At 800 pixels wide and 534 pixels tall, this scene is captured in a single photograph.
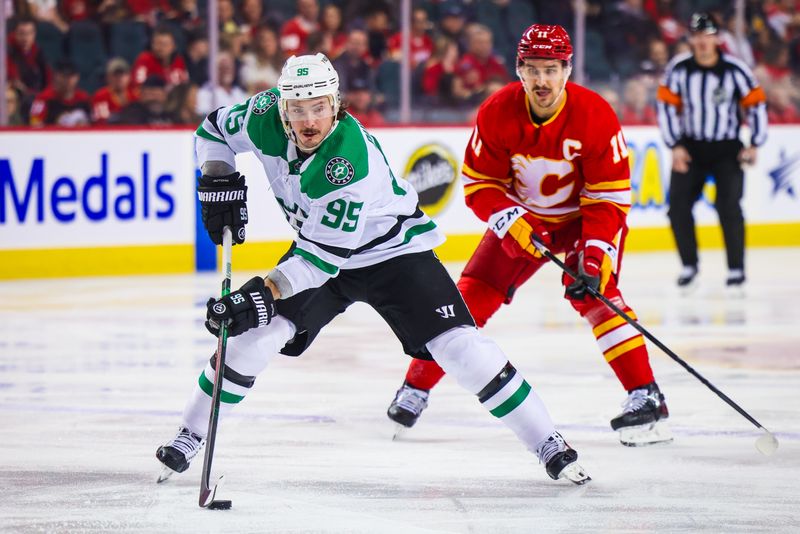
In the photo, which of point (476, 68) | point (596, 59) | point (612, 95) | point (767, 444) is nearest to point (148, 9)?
point (476, 68)

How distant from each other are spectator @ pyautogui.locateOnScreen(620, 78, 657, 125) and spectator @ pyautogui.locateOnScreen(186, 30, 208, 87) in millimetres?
2856

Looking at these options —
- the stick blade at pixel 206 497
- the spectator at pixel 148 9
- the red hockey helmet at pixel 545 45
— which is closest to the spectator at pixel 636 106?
the spectator at pixel 148 9

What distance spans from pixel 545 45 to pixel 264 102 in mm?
Answer: 835

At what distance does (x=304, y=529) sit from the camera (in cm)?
332

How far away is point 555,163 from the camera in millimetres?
4281

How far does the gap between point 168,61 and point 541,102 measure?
4535 millimetres

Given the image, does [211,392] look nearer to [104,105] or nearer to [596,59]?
[104,105]

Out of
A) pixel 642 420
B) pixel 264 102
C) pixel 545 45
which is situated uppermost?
pixel 545 45

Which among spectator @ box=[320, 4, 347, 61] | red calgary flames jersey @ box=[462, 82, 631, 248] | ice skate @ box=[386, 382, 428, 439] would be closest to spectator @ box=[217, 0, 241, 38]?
spectator @ box=[320, 4, 347, 61]

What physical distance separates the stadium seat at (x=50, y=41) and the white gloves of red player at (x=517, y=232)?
435cm

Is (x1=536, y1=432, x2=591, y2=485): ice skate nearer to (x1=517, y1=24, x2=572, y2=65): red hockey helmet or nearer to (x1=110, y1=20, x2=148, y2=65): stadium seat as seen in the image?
(x1=517, y1=24, x2=572, y2=65): red hockey helmet

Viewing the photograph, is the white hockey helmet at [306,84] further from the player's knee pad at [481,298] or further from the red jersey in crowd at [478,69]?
the red jersey in crowd at [478,69]

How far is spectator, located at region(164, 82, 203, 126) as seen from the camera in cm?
845

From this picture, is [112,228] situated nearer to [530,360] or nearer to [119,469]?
[530,360]
